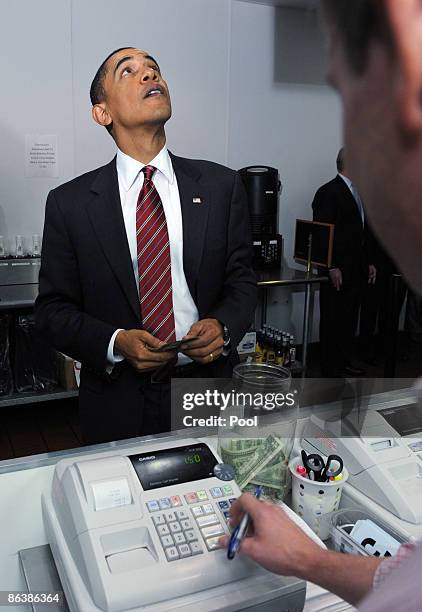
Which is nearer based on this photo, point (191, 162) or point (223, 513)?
point (223, 513)

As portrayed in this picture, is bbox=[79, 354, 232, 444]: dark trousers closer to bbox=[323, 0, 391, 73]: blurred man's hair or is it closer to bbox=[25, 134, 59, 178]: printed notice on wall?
bbox=[323, 0, 391, 73]: blurred man's hair

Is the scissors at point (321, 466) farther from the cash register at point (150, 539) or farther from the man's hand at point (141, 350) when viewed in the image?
the man's hand at point (141, 350)

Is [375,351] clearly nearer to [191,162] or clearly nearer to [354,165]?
[191,162]

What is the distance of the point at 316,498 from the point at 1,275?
2586 mm

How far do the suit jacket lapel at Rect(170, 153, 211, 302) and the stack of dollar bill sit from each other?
28.5 inches

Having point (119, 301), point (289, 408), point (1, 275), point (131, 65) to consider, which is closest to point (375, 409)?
point (289, 408)

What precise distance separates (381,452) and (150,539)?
1.49ft

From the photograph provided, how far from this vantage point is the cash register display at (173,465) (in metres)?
0.88

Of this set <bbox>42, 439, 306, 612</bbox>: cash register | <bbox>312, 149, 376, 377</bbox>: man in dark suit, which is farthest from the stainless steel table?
<bbox>42, 439, 306, 612</bbox>: cash register

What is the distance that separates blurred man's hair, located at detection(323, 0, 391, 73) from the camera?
28 cm

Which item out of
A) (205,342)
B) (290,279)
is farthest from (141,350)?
(290,279)

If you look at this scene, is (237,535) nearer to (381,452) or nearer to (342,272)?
(381,452)

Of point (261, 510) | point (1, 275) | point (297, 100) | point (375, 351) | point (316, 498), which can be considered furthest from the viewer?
point (375, 351)

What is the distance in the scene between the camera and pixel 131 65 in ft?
5.36
